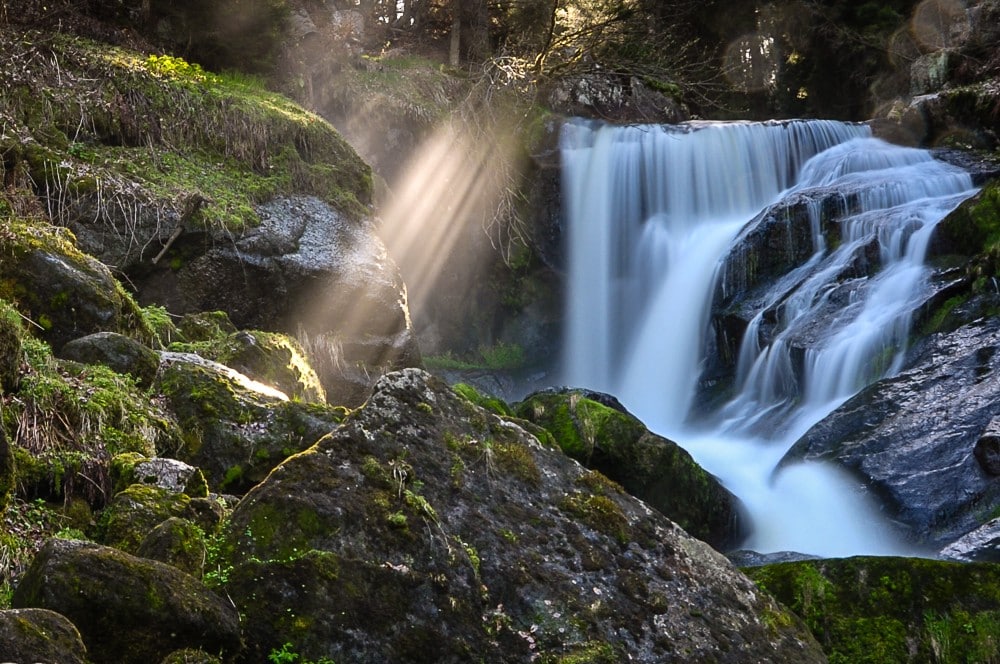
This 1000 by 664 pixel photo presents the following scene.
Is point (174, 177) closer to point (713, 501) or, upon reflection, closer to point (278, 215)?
point (278, 215)

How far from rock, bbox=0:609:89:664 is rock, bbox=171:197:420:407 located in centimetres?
745

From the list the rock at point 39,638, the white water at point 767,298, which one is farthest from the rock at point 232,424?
the white water at point 767,298

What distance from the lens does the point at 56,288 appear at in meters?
6.08

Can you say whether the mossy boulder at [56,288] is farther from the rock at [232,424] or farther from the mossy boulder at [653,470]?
the mossy boulder at [653,470]

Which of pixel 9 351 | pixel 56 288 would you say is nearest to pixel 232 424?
pixel 9 351

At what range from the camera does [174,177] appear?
10.0 meters

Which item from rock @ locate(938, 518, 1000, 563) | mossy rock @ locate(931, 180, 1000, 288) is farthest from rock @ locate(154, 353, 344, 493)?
mossy rock @ locate(931, 180, 1000, 288)

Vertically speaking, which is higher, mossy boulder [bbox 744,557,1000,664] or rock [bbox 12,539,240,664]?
rock [bbox 12,539,240,664]

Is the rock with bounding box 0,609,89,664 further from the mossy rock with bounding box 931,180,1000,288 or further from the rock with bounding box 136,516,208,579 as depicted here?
the mossy rock with bounding box 931,180,1000,288

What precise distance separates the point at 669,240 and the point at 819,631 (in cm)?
1211

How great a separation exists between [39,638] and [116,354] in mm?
3632

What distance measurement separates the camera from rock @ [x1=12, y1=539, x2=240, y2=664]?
107 inches

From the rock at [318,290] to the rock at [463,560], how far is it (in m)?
6.53

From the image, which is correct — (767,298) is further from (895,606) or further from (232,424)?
(232,424)
